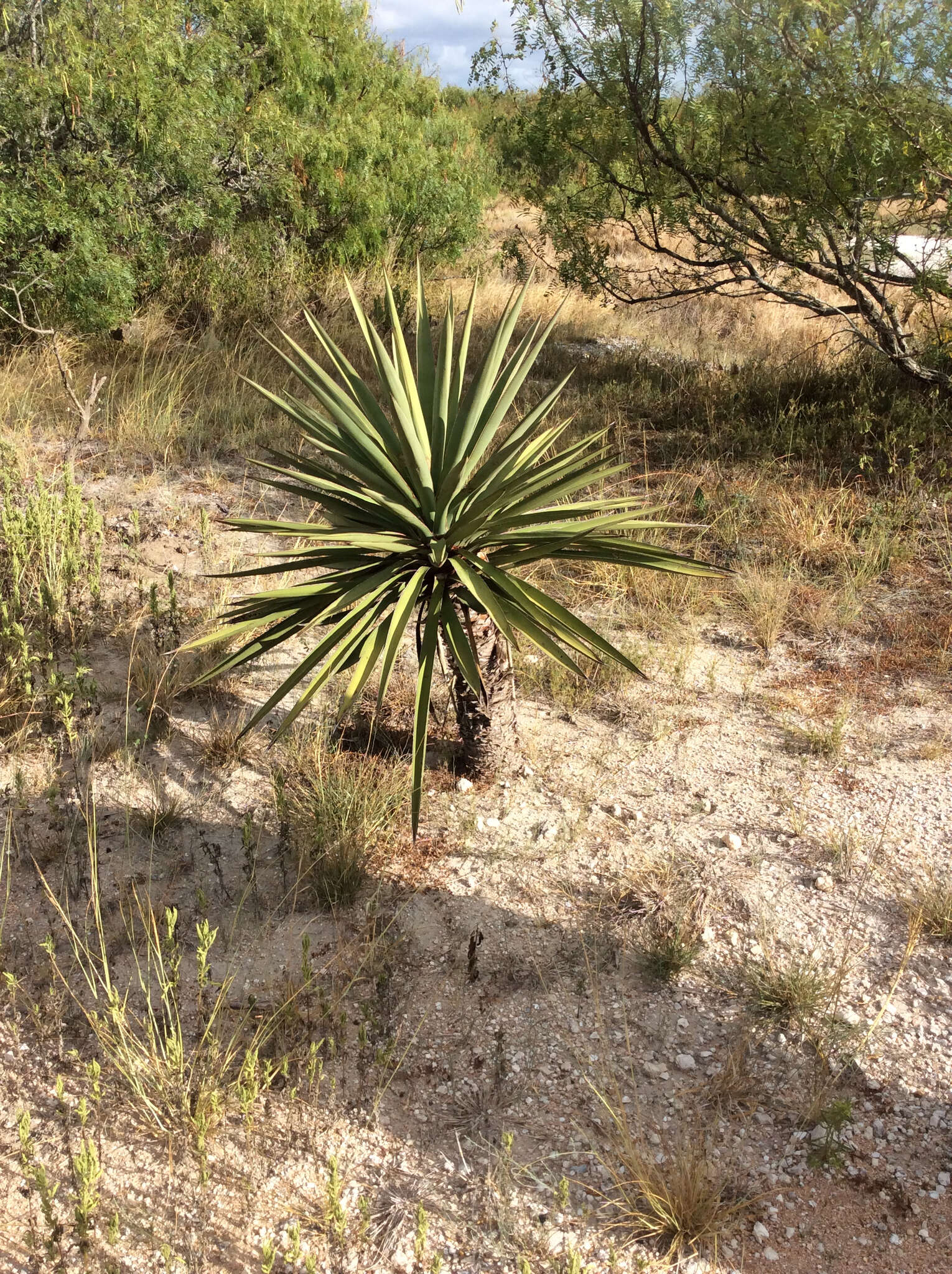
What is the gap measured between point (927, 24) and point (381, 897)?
553cm

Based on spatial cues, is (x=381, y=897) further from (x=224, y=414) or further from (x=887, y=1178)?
(x=224, y=414)

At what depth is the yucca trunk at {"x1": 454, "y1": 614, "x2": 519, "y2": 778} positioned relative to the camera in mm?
3578

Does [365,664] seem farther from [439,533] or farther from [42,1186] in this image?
[42,1186]

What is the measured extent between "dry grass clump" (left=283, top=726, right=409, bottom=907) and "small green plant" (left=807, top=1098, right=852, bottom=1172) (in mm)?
1574

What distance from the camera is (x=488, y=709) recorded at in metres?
3.62

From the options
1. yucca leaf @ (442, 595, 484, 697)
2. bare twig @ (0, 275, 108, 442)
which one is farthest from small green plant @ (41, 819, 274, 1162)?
bare twig @ (0, 275, 108, 442)

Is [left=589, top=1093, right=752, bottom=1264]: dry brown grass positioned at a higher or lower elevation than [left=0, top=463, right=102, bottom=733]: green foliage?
lower

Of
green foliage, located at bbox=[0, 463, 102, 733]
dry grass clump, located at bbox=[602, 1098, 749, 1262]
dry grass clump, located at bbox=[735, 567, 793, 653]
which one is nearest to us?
dry grass clump, located at bbox=[602, 1098, 749, 1262]

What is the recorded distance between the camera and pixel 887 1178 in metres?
2.34

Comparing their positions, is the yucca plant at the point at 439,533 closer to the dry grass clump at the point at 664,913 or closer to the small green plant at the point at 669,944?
the dry grass clump at the point at 664,913

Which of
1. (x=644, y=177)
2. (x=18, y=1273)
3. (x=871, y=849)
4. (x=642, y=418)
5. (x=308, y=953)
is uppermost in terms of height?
(x=644, y=177)

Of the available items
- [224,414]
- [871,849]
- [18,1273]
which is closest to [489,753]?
[871,849]

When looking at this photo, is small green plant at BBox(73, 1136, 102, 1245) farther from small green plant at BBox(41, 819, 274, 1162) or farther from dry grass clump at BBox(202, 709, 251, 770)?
dry grass clump at BBox(202, 709, 251, 770)

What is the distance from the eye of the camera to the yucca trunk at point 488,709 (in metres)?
3.58
